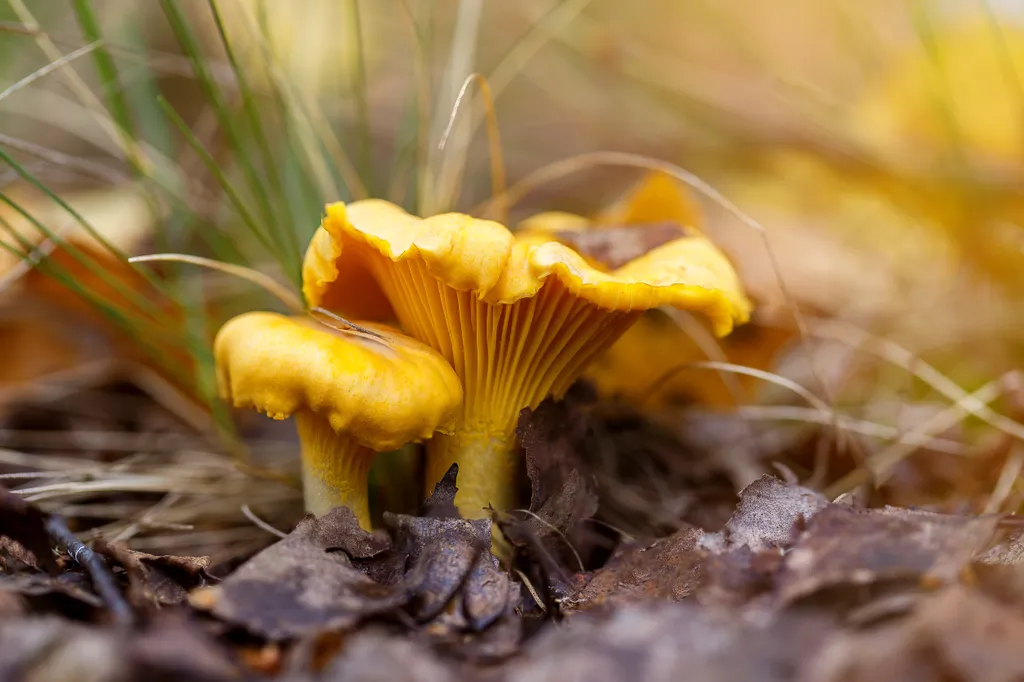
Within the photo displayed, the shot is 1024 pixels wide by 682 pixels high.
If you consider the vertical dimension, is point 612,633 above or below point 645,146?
below

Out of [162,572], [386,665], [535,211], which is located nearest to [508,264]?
[386,665]

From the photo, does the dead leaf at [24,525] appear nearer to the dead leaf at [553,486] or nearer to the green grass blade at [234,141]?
the green grass blade at [234,141]

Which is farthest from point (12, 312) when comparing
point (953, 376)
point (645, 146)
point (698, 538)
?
point (953, 376)

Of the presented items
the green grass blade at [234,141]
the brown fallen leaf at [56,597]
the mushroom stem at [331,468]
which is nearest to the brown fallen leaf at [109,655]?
the brown fallen leaf at [56,597]

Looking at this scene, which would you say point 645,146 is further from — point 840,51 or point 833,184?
point 840,51

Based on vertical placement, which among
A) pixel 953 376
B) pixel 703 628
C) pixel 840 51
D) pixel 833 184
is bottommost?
pixel 953 376

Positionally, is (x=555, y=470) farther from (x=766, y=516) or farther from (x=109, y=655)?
(x=109, y=655)
